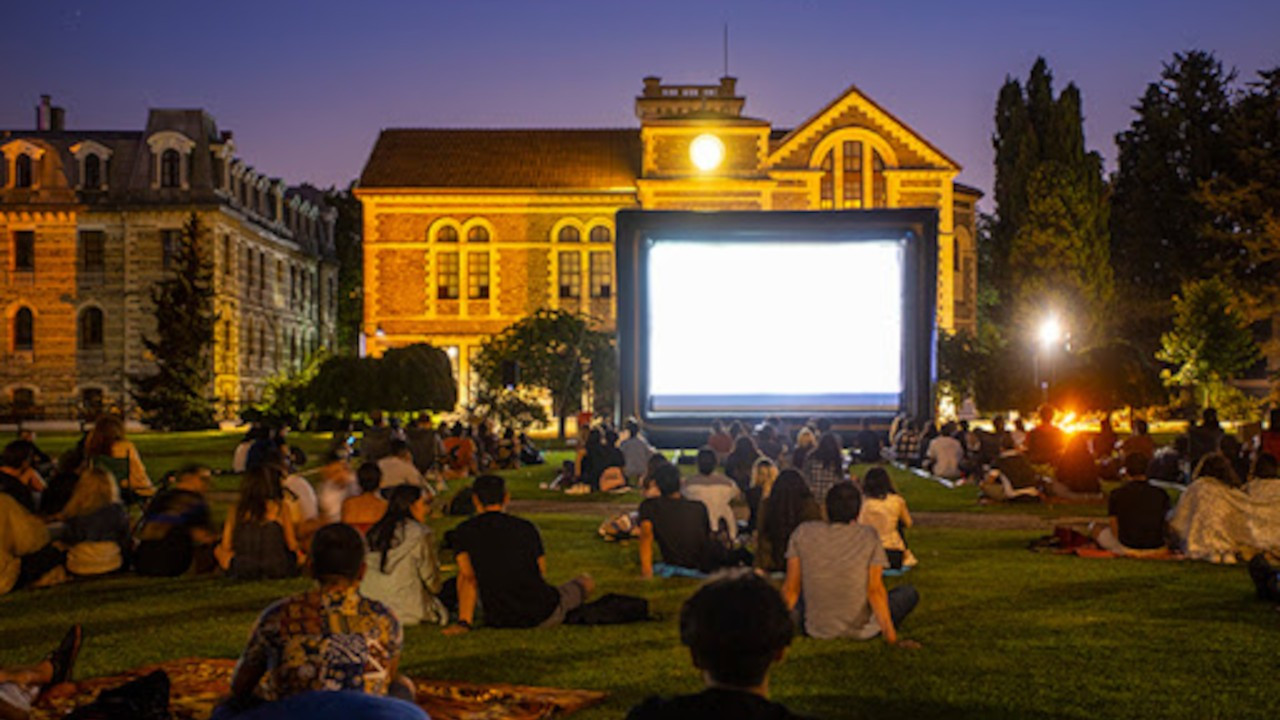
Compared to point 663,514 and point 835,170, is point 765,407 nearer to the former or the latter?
point 663,514

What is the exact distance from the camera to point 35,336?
52.1 meters

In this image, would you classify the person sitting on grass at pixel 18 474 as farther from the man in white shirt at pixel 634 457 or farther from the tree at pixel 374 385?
the tree at pixel 374 385

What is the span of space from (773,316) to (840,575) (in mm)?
4770

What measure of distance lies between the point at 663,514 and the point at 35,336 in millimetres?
47815

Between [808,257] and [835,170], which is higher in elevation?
[835,170]

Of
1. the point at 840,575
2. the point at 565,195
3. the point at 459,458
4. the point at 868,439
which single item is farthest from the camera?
the point at 565,195

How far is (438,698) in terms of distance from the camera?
7176 millimetres

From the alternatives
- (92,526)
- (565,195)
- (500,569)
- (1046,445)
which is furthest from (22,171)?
(500,569)

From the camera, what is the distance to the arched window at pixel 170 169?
173ft

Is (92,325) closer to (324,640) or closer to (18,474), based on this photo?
(18,474)

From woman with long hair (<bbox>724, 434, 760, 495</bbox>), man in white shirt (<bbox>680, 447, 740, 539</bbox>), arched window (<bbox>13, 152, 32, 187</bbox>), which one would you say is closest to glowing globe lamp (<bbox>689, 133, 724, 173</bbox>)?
arched window (<bbox>13, 152, 32, 187</bbox>)

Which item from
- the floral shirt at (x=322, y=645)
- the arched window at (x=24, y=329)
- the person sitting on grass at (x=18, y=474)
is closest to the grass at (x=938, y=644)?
the person sitting on grass at (x=18, y=474)

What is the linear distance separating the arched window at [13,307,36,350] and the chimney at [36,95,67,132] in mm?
12102

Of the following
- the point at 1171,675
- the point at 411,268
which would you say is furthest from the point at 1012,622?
the point at 411,268
